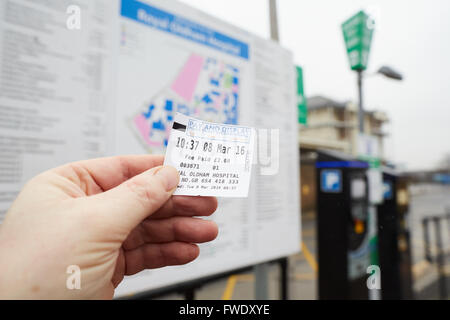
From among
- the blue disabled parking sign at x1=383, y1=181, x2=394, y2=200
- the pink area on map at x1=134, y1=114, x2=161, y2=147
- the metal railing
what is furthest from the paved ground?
the blue disabled parking sign at x1=383, y1=181, x2=394, y2=200

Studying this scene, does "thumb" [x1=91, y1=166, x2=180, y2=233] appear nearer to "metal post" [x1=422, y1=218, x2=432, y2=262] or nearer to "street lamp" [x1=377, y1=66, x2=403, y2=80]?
"street lamp" [x1=377, y1=66, x2=403, y2=80]

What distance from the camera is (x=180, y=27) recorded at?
1.13m

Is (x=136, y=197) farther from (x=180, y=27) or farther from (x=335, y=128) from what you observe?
(x=335, y=128)

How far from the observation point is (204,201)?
708mm

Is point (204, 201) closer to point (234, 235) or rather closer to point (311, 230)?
point (234, 235)

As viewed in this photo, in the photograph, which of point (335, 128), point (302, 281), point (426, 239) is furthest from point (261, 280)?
point (426, 239)

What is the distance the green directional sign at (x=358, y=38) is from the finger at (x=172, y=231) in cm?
155

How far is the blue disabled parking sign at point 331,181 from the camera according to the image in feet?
6.05

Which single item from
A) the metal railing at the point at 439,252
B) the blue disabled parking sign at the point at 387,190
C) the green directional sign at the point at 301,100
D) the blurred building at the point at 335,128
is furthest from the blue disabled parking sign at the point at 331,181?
the metal railing at the point at 439,252

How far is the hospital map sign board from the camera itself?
78 cm

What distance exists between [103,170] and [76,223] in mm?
235

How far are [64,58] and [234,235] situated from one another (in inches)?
38.8

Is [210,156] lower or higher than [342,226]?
higher

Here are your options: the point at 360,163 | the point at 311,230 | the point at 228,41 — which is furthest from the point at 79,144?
the point at 311,230
